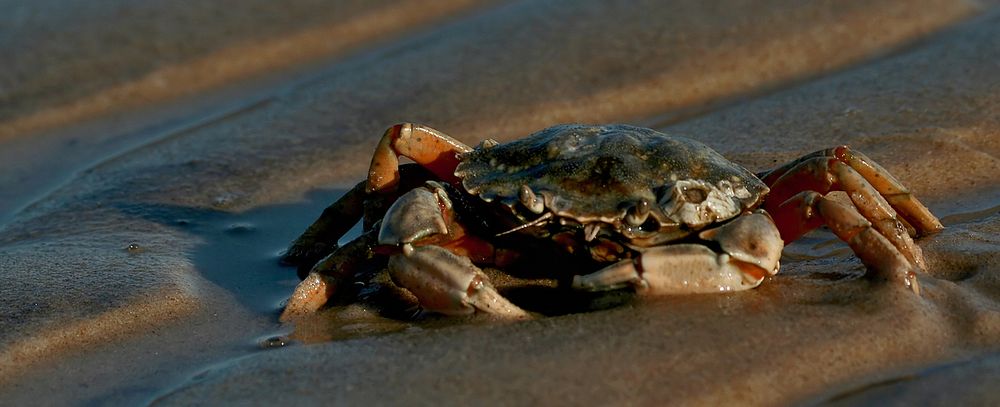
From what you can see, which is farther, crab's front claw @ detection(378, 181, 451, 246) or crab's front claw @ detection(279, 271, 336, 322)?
crab's front claw @ detection(279, 271, 336, 322)

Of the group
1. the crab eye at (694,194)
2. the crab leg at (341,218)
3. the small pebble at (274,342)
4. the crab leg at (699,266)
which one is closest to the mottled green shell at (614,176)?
the crab eye at (694,194)

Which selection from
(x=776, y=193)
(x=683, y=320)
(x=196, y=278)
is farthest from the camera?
(x=196, y=278)

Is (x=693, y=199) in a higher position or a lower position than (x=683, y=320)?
higher

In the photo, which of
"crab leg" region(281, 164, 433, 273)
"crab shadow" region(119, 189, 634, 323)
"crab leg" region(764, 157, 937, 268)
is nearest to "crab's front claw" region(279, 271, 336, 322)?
"crab shadow" region(119, 189, 634, 323)

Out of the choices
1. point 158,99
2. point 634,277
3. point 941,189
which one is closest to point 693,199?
point 634,277

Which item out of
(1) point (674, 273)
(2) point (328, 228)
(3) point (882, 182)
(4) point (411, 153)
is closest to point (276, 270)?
(2) point (328, 228)

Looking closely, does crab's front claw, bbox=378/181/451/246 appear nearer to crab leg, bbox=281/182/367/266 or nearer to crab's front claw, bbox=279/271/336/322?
crab's front claw, bbox=279/271/336/322

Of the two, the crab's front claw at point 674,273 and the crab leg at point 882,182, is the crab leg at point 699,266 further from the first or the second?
the crab leg at point 882,182

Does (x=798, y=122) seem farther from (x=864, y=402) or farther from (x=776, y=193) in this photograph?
(x=864, y=402)
